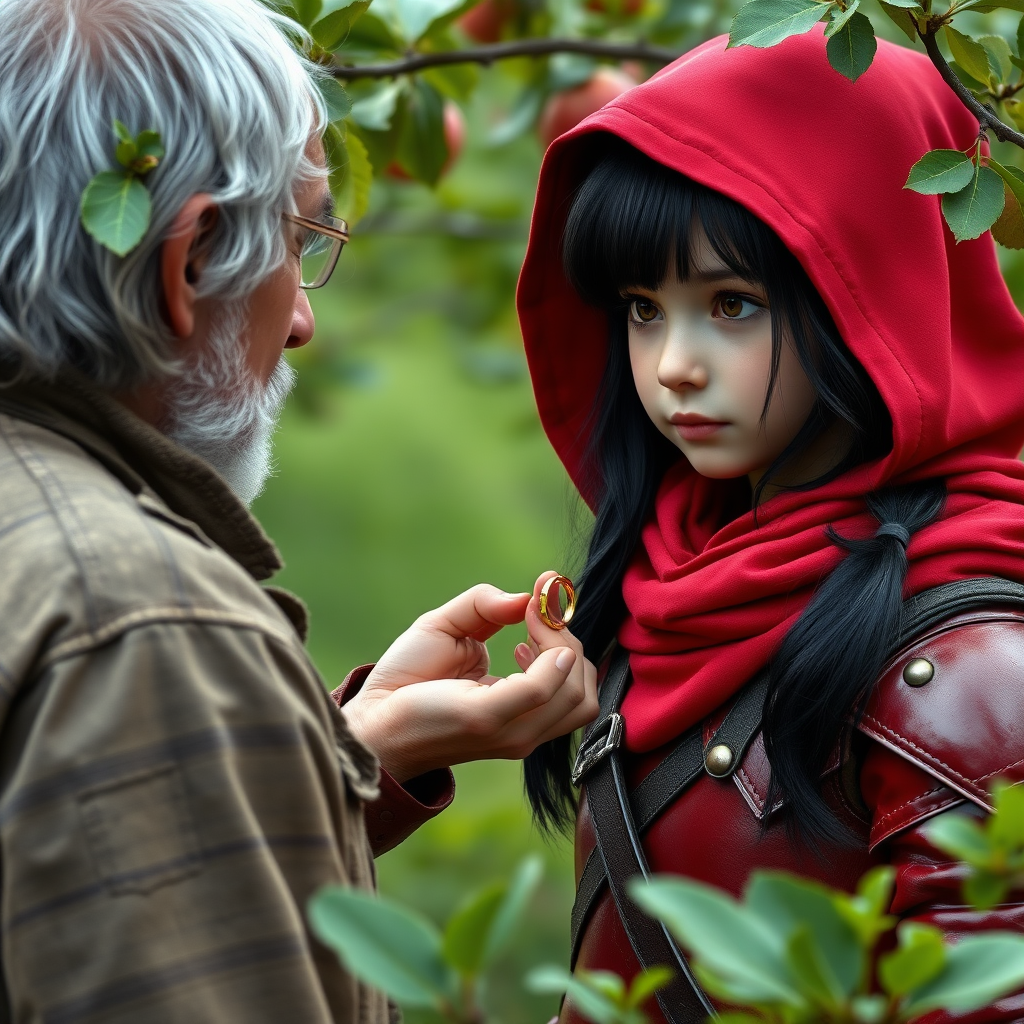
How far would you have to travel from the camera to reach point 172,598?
3.35ft

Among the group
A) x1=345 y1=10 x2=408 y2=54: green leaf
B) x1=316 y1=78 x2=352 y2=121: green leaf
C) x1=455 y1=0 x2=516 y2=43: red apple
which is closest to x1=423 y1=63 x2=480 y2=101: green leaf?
x1=345 y1=10 x2=408 y2=54: green leaf

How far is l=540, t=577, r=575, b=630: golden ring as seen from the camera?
5.04ft

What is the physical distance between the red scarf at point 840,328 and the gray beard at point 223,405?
1.68 ft

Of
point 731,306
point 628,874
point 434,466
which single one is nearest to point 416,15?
point 731,306

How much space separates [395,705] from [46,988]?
65 centimetres

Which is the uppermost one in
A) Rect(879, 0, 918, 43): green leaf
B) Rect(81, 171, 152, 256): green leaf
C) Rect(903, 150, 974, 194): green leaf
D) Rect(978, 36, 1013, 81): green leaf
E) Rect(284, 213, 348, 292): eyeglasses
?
Rect(978, 36, 1013, 81): green leaf

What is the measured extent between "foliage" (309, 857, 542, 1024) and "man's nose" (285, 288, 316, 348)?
38.4 inches

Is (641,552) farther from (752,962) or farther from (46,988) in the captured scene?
(752,962)

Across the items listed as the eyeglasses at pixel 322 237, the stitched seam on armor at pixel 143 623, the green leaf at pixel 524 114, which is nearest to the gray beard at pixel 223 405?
the eyeglasses at pixel 322 237

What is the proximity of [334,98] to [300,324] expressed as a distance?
335mm

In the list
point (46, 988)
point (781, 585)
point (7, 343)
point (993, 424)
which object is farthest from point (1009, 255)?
point (46, 988)

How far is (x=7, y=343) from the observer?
1184 mm

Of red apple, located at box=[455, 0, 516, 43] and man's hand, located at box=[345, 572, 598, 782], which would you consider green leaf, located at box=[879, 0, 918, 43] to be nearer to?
man's hand, located at box=[345, 572, 598, 782]

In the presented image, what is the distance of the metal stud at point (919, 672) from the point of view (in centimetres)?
125
